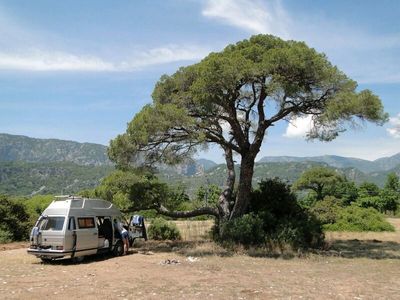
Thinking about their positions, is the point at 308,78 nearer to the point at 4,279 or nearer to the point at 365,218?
the point at 4,279

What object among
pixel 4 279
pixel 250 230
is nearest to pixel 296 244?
pixel 250 230

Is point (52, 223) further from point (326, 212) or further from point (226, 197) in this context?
point (326, 212)

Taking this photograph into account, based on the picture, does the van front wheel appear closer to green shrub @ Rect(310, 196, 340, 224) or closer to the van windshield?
the van windshield

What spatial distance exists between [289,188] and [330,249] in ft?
11.3

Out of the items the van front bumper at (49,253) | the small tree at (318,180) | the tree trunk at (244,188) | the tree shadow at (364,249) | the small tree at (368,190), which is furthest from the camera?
the small tree at (318,180)

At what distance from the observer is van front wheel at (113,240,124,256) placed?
16.7m

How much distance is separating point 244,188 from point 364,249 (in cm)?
585

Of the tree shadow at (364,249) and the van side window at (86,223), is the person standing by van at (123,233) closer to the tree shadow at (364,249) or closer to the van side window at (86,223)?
the van side window at (86,223)

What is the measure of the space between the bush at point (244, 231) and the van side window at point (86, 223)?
221 inches

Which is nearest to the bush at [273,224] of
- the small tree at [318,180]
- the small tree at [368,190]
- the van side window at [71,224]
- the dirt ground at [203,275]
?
the dirt ground at [203,275]

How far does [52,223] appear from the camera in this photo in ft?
49.1

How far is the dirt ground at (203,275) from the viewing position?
10156 millimetres

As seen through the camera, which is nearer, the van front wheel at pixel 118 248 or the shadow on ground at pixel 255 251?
the van front wheel at pixel 118 248

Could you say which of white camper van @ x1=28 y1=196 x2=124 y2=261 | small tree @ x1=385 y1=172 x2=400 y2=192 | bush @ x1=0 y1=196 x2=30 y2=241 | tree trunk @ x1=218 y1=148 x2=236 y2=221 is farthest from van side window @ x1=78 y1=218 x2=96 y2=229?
small tree @ x1=385 y1=172 x2=400 y2=192
